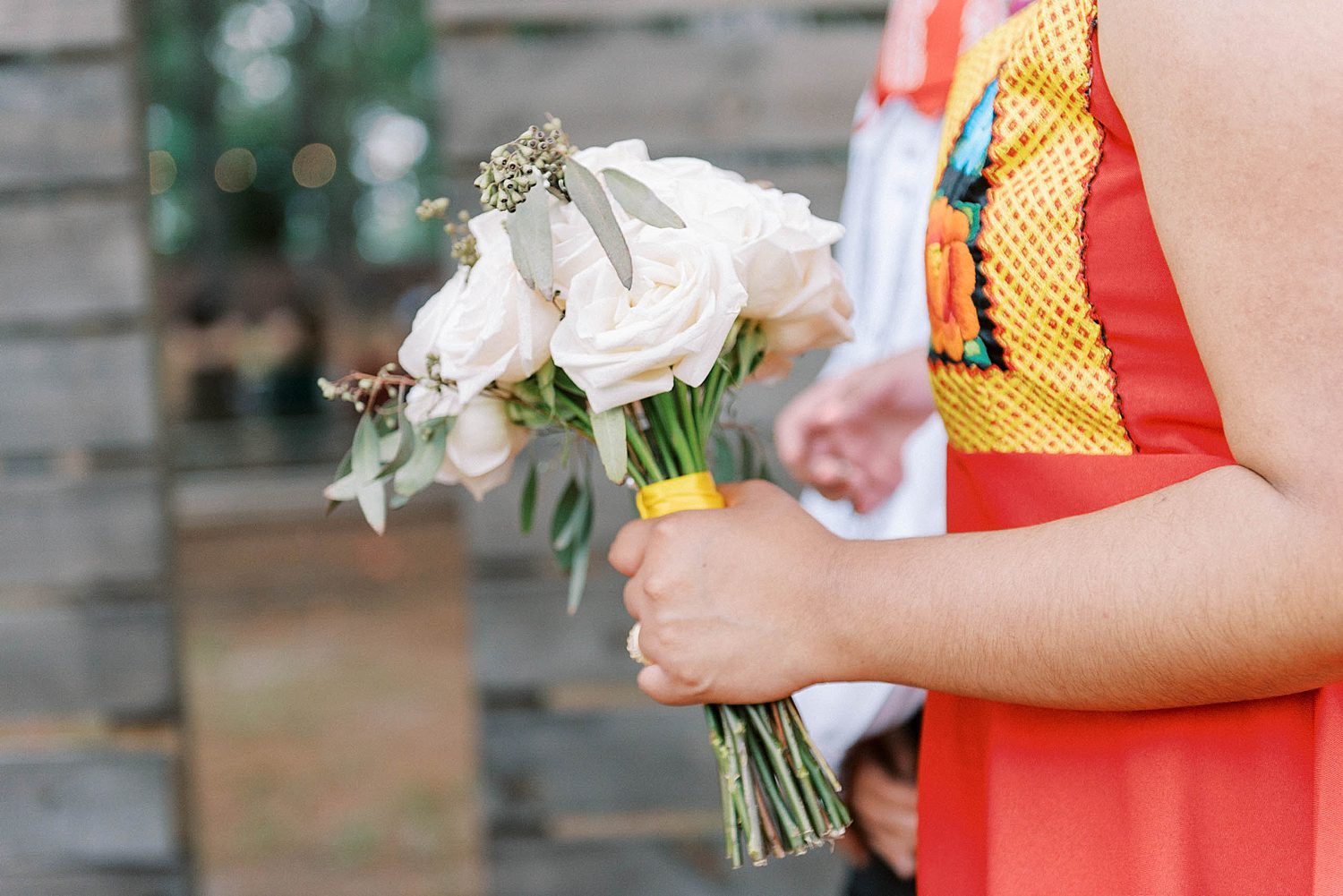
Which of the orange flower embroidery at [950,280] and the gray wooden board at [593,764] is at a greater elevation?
the orange flower embroidery at [950,280]

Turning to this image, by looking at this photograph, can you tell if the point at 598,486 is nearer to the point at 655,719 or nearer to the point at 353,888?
the point at 655,719

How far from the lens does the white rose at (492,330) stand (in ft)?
2.68

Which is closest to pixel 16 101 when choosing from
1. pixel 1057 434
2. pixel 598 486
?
pixel 598 486

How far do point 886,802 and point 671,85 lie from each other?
1.40 m

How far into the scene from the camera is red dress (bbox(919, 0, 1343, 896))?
0.71m

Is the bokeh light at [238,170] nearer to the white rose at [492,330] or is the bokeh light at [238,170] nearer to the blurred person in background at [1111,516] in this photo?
the white rose at [492,330]

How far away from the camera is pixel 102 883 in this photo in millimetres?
2383

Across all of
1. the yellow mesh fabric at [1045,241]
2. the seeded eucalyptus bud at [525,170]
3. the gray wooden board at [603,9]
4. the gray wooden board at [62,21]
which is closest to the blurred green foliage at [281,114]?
the gray wooden board at [62,21]

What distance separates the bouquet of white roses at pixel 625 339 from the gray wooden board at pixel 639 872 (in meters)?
1.54

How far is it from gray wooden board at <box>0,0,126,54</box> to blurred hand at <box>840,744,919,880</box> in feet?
6.28

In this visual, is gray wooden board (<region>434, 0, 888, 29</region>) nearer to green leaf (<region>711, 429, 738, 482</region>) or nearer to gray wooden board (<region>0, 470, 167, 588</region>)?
gray wooden board (<region>0, 470, 167, 588</region>)

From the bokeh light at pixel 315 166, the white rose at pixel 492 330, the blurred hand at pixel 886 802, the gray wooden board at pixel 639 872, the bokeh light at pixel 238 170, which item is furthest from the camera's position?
the bokeh light at pixel 238 170

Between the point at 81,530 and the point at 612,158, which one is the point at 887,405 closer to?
the point at 612,158

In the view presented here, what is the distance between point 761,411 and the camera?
7.48 ft
